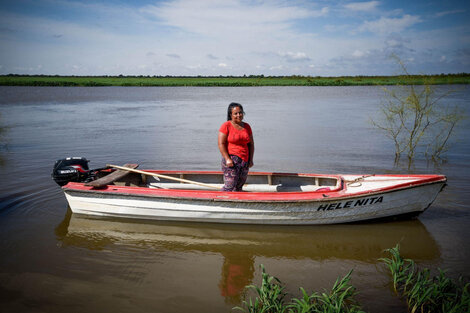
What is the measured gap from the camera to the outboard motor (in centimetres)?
672

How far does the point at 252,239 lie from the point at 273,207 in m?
0.65

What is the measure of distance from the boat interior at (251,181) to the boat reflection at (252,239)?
96 centimetres

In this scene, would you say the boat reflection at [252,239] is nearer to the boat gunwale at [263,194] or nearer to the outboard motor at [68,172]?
the boat gunwale at [263,194]

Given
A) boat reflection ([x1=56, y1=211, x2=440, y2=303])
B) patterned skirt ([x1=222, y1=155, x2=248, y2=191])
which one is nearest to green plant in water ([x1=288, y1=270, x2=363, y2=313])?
boat reflection ([x1=56, y1=211, x2=440, y2=303])

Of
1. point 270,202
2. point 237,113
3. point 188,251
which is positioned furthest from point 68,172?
point 270,202

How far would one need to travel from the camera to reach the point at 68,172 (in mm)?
6723

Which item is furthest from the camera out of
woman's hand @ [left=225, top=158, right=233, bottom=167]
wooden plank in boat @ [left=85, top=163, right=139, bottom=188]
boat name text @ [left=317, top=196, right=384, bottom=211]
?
wooden plank in boat @ [left=85, top=163, right=139, bottom=188]

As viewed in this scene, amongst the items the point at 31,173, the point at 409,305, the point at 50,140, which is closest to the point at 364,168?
the point at 409,305

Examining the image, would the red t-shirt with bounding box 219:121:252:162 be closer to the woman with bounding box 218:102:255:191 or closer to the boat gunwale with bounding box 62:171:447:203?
the woman with bounding box 218:102:255:191

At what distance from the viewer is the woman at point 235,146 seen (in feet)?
19.1

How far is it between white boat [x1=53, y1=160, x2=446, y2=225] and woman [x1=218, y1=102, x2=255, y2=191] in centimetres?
39

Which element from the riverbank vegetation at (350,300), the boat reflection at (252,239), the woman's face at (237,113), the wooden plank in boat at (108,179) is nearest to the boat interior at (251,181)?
the wooden plank in boat at (108,179)

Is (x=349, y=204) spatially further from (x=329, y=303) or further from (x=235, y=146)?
(x=329, y=303)

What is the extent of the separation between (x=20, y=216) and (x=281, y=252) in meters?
5.05
